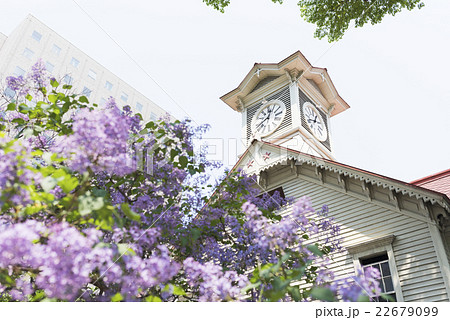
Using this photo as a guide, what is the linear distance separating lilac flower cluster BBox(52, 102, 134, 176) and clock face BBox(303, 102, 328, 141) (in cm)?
1577

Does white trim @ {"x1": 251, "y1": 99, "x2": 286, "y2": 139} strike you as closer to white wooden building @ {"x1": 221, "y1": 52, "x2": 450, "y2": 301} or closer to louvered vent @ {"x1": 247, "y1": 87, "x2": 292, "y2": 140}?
white wooden building @ {"x1": 221, "y1": 52, "x2": 450, "y2": 301}

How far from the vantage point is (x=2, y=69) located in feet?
135

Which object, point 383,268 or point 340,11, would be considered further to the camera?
point 340,11

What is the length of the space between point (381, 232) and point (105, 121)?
986cm

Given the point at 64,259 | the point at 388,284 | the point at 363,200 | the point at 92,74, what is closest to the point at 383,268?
the point at 388,284

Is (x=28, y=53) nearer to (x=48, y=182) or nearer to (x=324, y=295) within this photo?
(x=48, y=182)

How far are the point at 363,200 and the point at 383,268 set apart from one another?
89.4 inches

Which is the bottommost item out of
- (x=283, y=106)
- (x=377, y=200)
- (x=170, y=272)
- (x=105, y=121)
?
(x=170, y=272)

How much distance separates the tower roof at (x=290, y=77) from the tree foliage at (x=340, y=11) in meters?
5.10

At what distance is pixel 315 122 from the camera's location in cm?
1894

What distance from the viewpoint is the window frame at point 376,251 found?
949cm

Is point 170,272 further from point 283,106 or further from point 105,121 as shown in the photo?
point 283,106

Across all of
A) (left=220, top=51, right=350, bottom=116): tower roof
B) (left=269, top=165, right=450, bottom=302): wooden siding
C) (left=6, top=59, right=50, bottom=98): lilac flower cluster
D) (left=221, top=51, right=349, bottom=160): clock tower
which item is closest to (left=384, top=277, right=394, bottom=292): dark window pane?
(left=269, top=165, right=450, bottom=302): wooden siding
